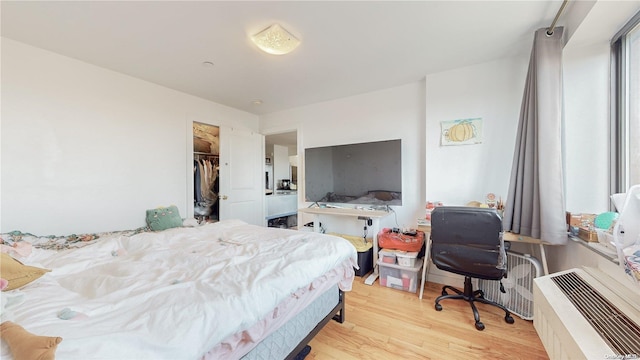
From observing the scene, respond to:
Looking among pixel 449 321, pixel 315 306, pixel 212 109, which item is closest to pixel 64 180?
pixel 212 109

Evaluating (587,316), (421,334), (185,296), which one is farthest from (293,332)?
(587,316)

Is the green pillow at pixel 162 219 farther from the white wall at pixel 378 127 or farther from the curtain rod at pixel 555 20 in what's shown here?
the curtain rod at pixel 555 20

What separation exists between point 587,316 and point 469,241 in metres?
0.85

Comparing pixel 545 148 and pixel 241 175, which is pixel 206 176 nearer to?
pixel 241 175

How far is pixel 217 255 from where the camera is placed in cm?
142

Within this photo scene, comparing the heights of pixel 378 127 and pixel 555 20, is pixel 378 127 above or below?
below

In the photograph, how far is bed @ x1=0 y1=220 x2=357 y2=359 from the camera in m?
0.70

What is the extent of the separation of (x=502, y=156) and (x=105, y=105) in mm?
4079

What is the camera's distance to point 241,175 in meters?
3.77

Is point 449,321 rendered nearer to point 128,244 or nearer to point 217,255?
point 217,255

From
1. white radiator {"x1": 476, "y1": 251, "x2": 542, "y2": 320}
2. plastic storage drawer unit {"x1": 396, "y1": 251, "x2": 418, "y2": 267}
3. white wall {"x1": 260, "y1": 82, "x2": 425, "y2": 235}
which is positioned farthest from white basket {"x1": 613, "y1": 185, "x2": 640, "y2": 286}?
white wall {"x1": 260, "y1": 82, "x2": 425, "y2": 235}

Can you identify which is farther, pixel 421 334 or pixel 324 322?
pixel 421 334

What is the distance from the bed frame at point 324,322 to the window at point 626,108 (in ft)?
7.01

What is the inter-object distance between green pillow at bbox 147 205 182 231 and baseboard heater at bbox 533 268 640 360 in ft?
10.7
